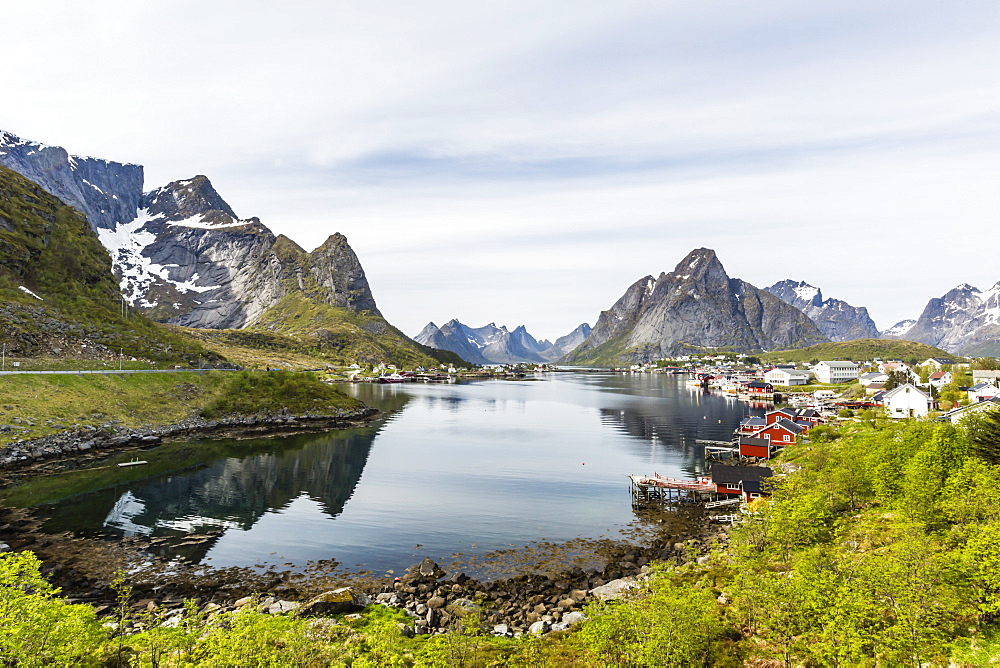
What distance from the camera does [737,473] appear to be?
65.4 metres

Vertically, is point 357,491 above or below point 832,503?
below

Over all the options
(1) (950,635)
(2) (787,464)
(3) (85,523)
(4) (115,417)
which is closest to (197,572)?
(3) (85,523)

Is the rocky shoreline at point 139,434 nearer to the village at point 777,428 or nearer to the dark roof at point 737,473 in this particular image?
the village at point 777,428

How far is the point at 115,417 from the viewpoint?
89.4 m

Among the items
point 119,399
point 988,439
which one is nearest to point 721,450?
point 988,439

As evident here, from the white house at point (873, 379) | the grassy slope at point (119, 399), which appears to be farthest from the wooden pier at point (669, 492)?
the white house at point (873, 379)

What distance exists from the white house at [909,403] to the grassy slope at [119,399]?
4896 inches

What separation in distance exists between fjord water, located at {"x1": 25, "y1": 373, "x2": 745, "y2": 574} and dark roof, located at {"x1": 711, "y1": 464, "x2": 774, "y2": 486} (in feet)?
39.0

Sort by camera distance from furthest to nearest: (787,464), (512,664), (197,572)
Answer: (787,464), (197,572), (512,664)

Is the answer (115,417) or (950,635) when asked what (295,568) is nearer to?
(950,635)

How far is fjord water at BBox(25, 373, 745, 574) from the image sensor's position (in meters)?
50.5

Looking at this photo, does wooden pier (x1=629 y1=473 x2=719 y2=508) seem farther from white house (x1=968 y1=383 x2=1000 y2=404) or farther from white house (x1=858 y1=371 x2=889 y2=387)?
white house (x1=858 y1=371 x2=889 y2=387)

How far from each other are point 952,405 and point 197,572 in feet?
396

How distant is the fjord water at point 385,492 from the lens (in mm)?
50500
